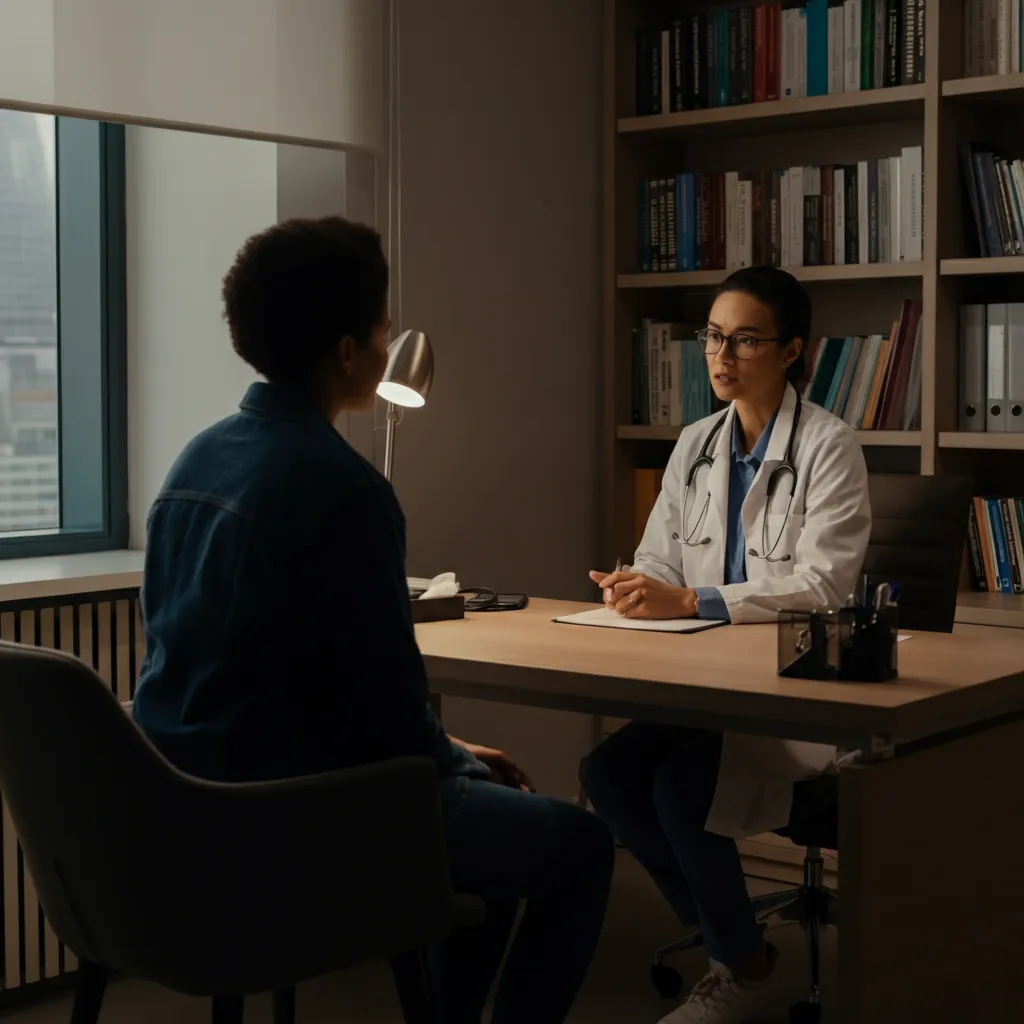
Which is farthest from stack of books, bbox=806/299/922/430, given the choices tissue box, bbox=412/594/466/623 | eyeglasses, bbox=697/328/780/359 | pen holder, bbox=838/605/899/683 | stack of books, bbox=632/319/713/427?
pen holder, bbox=838/605/899/683

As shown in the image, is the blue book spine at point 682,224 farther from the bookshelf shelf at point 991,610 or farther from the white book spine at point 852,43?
the bookshelf shelf at point 991,610

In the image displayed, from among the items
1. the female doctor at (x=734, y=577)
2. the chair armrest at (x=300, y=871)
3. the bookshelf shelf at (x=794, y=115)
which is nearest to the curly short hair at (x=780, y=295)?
the female doctor at (x=734, y=577)

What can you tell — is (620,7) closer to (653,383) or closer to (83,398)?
(653,383)

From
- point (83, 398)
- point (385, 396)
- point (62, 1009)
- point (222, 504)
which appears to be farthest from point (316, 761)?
point (83, 398)

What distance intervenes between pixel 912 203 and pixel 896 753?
1.89 m

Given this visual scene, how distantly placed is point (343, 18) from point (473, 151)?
558 mm

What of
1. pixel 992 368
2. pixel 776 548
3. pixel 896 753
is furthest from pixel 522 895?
pixel 992 368

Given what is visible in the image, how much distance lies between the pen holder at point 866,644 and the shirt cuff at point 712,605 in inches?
22.0

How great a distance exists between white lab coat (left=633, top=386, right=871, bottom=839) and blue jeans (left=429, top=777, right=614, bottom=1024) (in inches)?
18.4

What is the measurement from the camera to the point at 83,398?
3373 millimetres

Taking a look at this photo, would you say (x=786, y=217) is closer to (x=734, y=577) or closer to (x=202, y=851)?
(x=734, y=577)

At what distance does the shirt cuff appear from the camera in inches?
104

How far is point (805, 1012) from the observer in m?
2.66

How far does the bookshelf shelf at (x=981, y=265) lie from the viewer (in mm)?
3391
